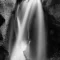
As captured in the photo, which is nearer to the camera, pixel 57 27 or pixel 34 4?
pixel 57 27

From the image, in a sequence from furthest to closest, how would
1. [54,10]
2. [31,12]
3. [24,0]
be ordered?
[24,0], [31,12], [54,10]

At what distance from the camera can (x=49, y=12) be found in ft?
24.4

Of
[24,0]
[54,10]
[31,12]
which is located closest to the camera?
[54,10]

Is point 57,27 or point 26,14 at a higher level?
point 26,14

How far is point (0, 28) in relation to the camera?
7.65 m

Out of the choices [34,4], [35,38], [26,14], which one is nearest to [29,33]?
[35,38]

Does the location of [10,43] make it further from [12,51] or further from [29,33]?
[29,33]

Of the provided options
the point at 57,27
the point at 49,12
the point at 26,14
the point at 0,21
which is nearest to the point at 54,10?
the point at 49,12

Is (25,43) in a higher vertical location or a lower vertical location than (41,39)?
lower

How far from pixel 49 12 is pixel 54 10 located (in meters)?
0.26

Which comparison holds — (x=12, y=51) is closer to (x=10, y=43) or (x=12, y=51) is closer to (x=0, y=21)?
(x=10, y=43)

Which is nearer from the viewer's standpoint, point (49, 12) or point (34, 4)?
point (49, 12)

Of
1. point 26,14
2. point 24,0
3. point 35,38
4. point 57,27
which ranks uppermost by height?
point 24,0

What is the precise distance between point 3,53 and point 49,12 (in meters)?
2.88
